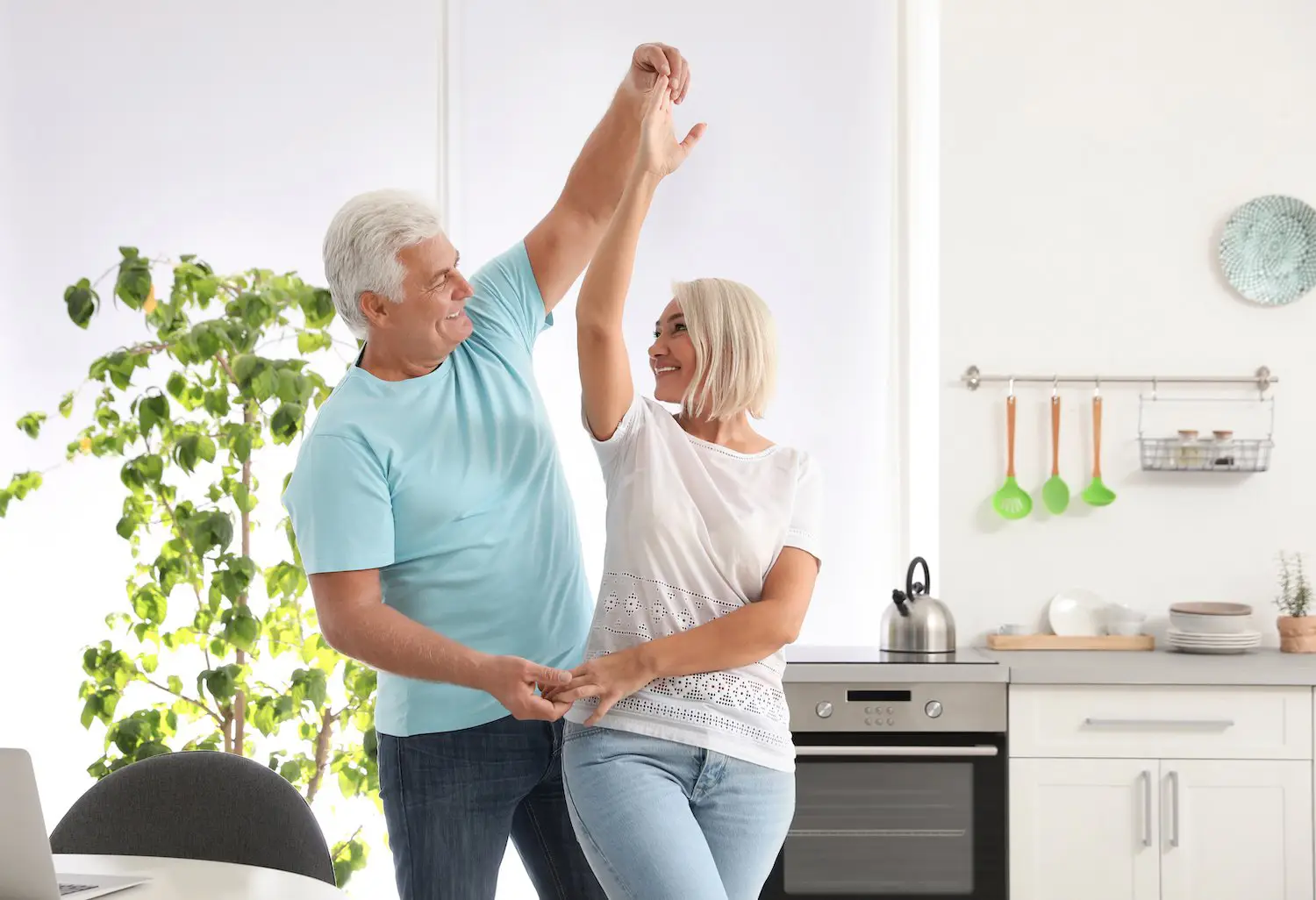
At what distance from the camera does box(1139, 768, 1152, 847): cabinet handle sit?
2.74m

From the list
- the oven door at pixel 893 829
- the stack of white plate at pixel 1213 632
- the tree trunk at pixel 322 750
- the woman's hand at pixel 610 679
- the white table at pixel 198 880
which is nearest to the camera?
the white table at pixel 198 880

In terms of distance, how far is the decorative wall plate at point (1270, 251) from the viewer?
326cm

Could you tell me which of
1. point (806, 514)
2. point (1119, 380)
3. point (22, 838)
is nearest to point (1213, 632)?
point (1119, 380)

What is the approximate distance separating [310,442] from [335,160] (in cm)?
213

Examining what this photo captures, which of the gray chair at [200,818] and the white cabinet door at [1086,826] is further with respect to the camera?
the white cabinet door at [1086,826]

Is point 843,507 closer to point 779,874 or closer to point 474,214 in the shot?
point 779,874

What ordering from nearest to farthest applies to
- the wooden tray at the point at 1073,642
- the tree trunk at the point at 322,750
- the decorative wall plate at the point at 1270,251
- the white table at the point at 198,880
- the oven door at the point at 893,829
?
the white table at the point at 198,880 < the oven door at the point at 893,829 < the tree trunk at the point at 322,750 < the wooden tray at the point at 1073,642 < the decorative wall plate at the point at 1270,251

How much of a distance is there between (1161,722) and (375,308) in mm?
2085

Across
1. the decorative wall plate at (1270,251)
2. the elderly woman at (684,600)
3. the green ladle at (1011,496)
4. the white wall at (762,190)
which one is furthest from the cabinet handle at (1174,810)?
the elderly woman at (684,600)

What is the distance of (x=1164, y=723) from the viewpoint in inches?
109

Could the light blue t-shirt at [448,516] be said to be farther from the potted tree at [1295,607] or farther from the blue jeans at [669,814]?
the potted tree at [1295,607]

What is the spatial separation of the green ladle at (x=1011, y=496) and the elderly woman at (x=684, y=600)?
186 centimetres

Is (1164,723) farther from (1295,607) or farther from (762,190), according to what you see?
(762,190)

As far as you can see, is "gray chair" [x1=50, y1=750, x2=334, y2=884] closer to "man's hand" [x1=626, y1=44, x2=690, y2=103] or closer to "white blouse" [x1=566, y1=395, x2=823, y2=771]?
"white blouse" [x1=566, y1=395, x2=823, y2=771]
